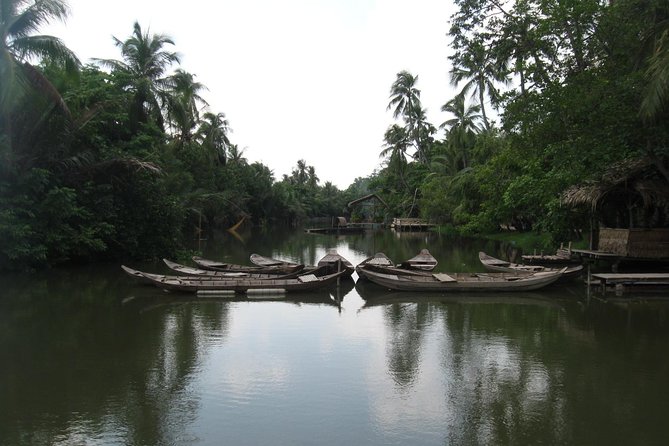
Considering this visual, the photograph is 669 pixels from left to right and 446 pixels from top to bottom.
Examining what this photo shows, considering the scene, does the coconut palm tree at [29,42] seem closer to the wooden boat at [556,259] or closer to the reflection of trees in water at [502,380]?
the reflection of trees in water at [502,380]

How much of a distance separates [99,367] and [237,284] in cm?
606

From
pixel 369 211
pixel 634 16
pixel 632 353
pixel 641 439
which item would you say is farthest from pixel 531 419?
pixel 369 211

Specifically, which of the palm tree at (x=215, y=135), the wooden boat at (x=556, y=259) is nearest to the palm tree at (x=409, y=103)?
the palm tree at (x=215, y=135)

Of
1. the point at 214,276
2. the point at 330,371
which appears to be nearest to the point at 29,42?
the point at 214,276

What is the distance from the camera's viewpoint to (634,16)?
13.0 m

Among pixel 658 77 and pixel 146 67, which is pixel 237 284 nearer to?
pixel 658 77

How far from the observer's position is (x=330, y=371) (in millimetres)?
7727

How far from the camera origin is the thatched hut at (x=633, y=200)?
15.3 m

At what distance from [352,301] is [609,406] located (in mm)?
7925

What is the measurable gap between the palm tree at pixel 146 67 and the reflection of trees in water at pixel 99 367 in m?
12.6

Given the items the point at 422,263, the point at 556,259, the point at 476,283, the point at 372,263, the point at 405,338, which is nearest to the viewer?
the point at 405,338

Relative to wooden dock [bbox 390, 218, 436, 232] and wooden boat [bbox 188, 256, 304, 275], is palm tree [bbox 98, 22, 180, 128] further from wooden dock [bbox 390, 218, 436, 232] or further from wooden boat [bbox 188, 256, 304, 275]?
wooden dock [bbox 390, 218, 436, 232]

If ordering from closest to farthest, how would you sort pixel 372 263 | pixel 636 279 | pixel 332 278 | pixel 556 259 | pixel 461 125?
1. pixel 636 279
2. pixel 332 278
3. pixel 372 263
4. pixel 556 259
5. pixel 461 125

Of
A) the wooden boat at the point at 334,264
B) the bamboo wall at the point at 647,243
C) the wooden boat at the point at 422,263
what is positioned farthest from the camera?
the wooden boat at the point at 422,263
